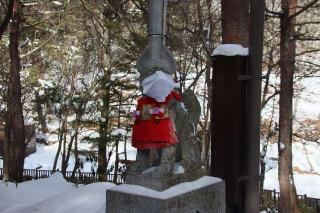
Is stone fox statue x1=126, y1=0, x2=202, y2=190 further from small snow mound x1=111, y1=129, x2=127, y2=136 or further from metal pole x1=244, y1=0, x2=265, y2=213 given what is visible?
small snow mound x1=111, y1=129, x2=127, y2=136

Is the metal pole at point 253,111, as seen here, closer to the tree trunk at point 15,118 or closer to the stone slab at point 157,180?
the stone slab at point 157,180

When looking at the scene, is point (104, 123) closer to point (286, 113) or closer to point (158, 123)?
point (286, 113)

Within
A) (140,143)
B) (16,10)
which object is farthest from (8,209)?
(16,10)

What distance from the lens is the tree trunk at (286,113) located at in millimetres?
11469

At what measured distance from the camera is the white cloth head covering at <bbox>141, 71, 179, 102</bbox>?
3.87 meters

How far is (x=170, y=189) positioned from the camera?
395 cm

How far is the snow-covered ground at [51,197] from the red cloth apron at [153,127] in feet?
7.27

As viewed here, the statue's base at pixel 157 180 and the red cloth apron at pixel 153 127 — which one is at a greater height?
the red cloth apron at pixel 153 127

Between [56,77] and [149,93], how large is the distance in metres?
16.2

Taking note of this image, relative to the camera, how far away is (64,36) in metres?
18.2

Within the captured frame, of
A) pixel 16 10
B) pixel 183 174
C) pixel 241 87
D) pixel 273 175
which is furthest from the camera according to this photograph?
pixel 273 175

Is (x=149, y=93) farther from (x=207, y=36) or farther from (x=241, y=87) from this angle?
(x=207, y=36)

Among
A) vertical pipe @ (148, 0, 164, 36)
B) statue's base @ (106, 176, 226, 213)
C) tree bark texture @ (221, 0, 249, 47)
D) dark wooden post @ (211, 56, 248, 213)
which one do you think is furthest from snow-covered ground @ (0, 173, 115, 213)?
tree bark texture @ (221, 0, 249, 47)

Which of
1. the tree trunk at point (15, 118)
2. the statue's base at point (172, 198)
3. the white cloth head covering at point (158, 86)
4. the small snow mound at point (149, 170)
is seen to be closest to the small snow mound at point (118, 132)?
the tree trunk at point (15, 118)
